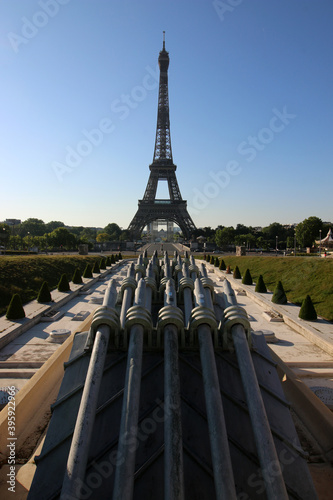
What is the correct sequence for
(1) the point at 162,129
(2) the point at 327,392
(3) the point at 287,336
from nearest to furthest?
(2) the point at 327,392, (3) the point at 287,336, (1) the point at 162,129

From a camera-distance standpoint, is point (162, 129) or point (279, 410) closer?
point (279, 410)

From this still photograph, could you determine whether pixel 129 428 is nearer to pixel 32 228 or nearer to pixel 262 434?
pixel 262 434

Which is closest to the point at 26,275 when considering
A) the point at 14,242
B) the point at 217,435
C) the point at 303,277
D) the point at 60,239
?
the point at 303,277

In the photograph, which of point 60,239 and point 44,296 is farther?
point 60,239

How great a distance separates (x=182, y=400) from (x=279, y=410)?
1.05 m

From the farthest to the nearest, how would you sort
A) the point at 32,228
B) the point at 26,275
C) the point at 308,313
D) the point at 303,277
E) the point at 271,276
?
1. the point at 32,228
2. the point at 271,276
3. the point at 303,277
4. the point at 26,275
5. the point at 308,313

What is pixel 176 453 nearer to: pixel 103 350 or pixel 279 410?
pixel 103 350

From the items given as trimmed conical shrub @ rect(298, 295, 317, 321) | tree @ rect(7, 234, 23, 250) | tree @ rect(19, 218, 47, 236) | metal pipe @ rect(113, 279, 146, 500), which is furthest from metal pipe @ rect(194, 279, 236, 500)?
tree @ rect(19, 218, 47, 236)

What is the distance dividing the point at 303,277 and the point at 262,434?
935 inches

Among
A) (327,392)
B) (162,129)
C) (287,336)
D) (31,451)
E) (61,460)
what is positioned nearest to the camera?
(61,460)

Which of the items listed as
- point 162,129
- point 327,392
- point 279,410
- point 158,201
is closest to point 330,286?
point 327,392

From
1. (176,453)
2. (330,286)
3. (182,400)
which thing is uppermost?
(176,453)

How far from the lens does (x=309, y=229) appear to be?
7306 cm

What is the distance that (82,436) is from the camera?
2.15 metres
